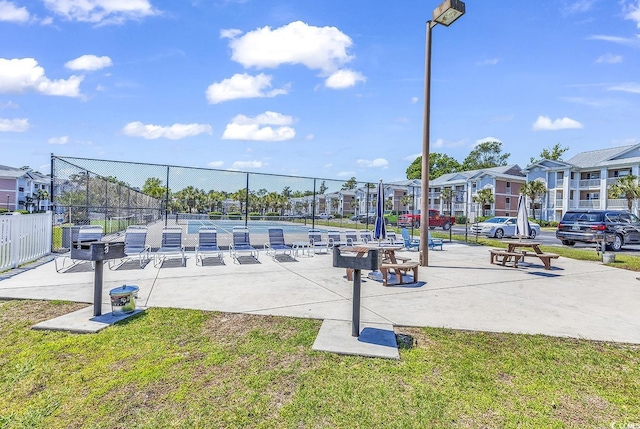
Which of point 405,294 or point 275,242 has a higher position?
point 275,242

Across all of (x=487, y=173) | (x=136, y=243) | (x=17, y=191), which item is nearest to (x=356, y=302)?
(x=136, y=243)

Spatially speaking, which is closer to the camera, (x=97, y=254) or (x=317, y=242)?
(x=97, y=254)

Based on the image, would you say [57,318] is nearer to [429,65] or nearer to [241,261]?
[241,261]

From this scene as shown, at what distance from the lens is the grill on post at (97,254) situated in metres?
4.59

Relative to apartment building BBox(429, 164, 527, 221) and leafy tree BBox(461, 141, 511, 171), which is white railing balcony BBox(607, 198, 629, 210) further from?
leafy tree BBox(461, 141, 511, 171)

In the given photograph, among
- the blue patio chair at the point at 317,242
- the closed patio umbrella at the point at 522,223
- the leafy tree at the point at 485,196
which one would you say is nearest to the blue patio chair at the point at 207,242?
the blue patio chair at the point at 317,242

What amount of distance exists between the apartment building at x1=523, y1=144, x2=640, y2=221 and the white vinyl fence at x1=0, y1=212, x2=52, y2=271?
48247mm

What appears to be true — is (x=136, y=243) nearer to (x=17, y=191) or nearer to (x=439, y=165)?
(x=17, y=191)

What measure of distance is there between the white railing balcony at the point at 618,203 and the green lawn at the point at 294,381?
1714 inches

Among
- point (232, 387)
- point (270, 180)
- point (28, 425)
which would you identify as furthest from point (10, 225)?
point (270, 180)

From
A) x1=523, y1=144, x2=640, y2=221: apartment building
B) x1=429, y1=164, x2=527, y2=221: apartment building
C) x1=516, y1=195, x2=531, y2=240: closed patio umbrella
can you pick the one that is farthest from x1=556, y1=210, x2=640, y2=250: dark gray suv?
x1=429, y1=164, x2=527, y2=221: apartment building

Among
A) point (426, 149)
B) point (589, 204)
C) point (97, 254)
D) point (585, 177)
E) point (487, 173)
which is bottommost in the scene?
point (97, 254)

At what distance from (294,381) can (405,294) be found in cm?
395

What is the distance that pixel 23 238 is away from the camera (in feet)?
28.2
